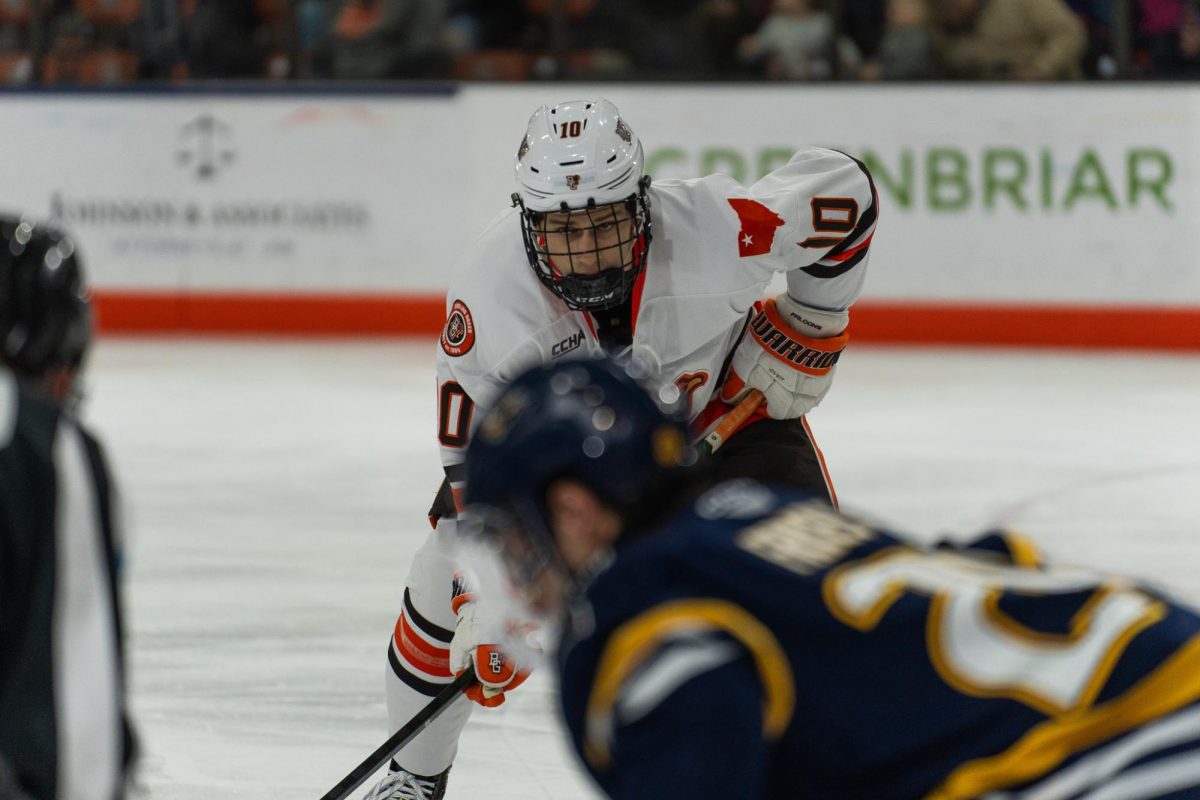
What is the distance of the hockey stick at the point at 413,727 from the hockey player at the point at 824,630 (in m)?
1.35

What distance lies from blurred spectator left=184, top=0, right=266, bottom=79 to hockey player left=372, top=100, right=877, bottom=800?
5977 millimetres

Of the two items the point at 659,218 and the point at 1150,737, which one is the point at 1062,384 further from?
→ the point at 1150,737

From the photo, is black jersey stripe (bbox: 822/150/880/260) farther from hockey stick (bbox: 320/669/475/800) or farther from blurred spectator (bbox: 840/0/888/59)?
blurred spectator (bbox: 840/0/888/59)

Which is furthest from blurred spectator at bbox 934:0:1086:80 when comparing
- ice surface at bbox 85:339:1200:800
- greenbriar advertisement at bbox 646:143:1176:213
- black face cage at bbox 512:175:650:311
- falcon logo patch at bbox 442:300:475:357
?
falcon logo patch at bbox 442:300:475:357

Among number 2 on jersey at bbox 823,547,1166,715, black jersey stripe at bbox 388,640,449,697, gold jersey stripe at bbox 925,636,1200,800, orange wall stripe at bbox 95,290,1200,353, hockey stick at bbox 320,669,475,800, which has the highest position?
number 2 on jersey at bbox 823,547,1166,715

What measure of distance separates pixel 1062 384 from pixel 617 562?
236 inches

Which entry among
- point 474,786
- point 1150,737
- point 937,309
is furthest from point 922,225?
point 1150,737

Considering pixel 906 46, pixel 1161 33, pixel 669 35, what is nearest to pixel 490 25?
pixel 669 35

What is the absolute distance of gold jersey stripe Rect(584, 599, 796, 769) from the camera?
1.32 metres

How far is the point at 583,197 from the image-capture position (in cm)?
290

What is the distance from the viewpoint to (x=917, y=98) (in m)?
8.18

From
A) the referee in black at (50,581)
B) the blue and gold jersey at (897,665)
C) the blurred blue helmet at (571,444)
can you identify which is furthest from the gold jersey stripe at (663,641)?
the referee in black at (50,581)

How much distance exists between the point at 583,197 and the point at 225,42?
6.30 metres

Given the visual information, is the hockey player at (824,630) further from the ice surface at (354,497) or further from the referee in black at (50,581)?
the ice surface at (354,497)
